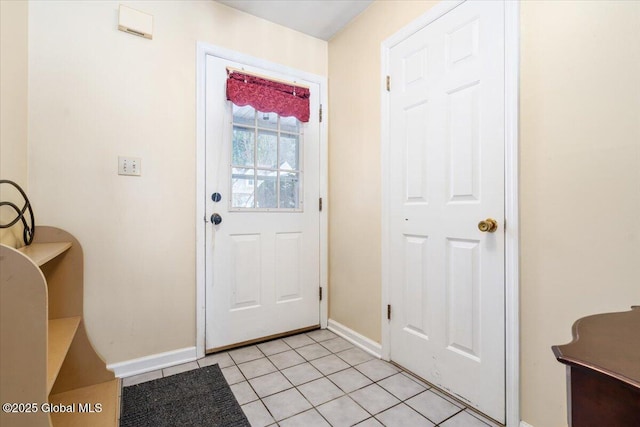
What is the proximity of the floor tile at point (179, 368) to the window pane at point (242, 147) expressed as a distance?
1377 millimetres

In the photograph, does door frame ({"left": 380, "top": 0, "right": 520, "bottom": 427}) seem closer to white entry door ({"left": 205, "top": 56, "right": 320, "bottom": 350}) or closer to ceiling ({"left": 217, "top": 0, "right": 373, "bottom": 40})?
ceiling ({"left": 217, "top": 0, "right": 373, "bottom": 40})

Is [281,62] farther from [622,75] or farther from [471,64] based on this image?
[622,75]

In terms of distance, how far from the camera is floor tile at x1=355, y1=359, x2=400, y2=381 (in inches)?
71.1

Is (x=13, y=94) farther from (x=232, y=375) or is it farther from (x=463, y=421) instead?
(x=463, y=421)

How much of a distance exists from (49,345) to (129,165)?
3.32ft

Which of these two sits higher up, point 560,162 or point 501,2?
point 501,2

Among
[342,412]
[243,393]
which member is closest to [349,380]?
[342,412]

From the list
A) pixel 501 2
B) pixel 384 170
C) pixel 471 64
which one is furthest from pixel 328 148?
pixel 501 2

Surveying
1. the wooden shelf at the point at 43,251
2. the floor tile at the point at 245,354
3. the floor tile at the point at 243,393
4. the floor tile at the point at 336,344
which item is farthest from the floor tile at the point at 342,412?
the wooden shelf at the point at 43,251

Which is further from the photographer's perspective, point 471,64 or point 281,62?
point 281,62

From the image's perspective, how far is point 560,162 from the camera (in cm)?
119

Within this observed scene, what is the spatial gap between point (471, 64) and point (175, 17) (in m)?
1.84

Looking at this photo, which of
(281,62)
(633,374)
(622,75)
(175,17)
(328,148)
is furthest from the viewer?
(328,148)

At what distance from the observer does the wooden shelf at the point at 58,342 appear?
1029mm
